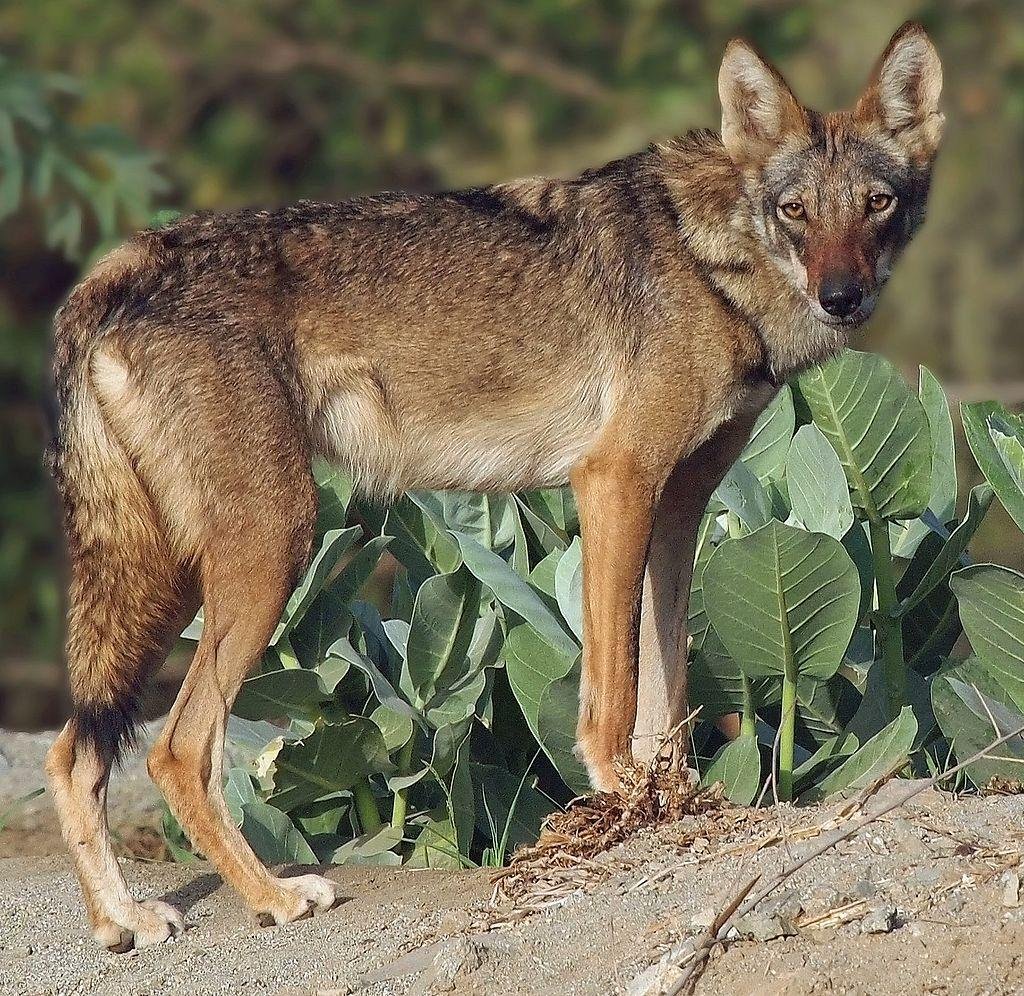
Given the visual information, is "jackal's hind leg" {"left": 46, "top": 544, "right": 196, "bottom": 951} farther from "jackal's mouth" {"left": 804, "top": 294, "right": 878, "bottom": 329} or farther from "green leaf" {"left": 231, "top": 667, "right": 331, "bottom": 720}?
"jackal's mouth" {"left": 804, "top": 294, "right": 878, "bottom": 329}

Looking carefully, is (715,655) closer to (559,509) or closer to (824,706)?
(824,706)

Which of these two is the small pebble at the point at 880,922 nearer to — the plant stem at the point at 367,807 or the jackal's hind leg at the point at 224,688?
the jackal's hind leg at the point at 224,688

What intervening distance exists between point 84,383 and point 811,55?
29.1 feet

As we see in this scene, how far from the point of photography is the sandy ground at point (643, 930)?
11.0 ft

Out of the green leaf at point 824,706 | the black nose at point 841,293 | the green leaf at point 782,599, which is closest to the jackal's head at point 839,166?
the black nose at point 841,293

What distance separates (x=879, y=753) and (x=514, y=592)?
1.17 meters

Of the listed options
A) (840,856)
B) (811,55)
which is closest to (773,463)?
(840,856)

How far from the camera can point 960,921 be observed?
3432 millimetres

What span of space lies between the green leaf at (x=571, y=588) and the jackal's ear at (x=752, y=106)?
1336 mm

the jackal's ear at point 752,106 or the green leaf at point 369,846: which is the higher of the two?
the jackal's ear at point 752,106

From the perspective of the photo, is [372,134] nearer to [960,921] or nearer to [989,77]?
[989,77]

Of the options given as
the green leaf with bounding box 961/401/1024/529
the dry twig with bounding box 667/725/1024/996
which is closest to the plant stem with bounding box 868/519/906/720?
the green leaf with bounding box 961/401/1024/529

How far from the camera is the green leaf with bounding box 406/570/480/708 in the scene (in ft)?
16.6

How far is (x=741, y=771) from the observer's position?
16.0ft
